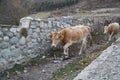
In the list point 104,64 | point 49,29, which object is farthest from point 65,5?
point 104,64

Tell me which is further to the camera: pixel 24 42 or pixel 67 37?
pixel 67 37

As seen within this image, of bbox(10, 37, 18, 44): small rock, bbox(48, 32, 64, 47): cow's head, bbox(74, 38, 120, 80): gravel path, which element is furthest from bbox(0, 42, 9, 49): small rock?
bbox(74, 38, 120, 80): gravel path

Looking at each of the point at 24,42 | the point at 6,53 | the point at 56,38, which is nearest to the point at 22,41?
the point at 24,42

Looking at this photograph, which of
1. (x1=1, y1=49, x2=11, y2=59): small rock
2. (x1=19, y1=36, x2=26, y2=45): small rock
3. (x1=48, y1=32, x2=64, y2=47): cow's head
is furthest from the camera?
(x1=48, y1=32, x2=64, y2=47): cow's head

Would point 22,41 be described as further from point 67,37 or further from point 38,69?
point 67,37

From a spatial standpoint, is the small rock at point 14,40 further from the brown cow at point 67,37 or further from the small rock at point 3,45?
the brown cow at point 67,37

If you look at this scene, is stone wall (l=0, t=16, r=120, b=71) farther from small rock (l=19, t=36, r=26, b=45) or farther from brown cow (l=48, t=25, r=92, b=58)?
brown cow (l=48, t=25, r=92, b=58)

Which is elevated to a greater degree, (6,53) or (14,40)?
(14,40)

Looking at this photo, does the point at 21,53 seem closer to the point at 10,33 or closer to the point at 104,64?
the point at 10,33

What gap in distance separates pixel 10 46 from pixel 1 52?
0.42 meters

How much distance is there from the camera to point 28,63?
Result: 13.6 m

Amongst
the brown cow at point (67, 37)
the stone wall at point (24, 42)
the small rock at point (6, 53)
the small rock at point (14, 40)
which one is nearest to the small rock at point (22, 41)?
the stone wall at point (24, 42)

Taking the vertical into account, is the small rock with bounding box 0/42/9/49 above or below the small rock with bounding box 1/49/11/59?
above

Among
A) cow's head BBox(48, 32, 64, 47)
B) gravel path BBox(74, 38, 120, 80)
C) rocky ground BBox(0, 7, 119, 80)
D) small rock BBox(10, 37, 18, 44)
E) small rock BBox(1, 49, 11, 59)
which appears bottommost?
rocky ground BBox(0, 7, 119, 80)
